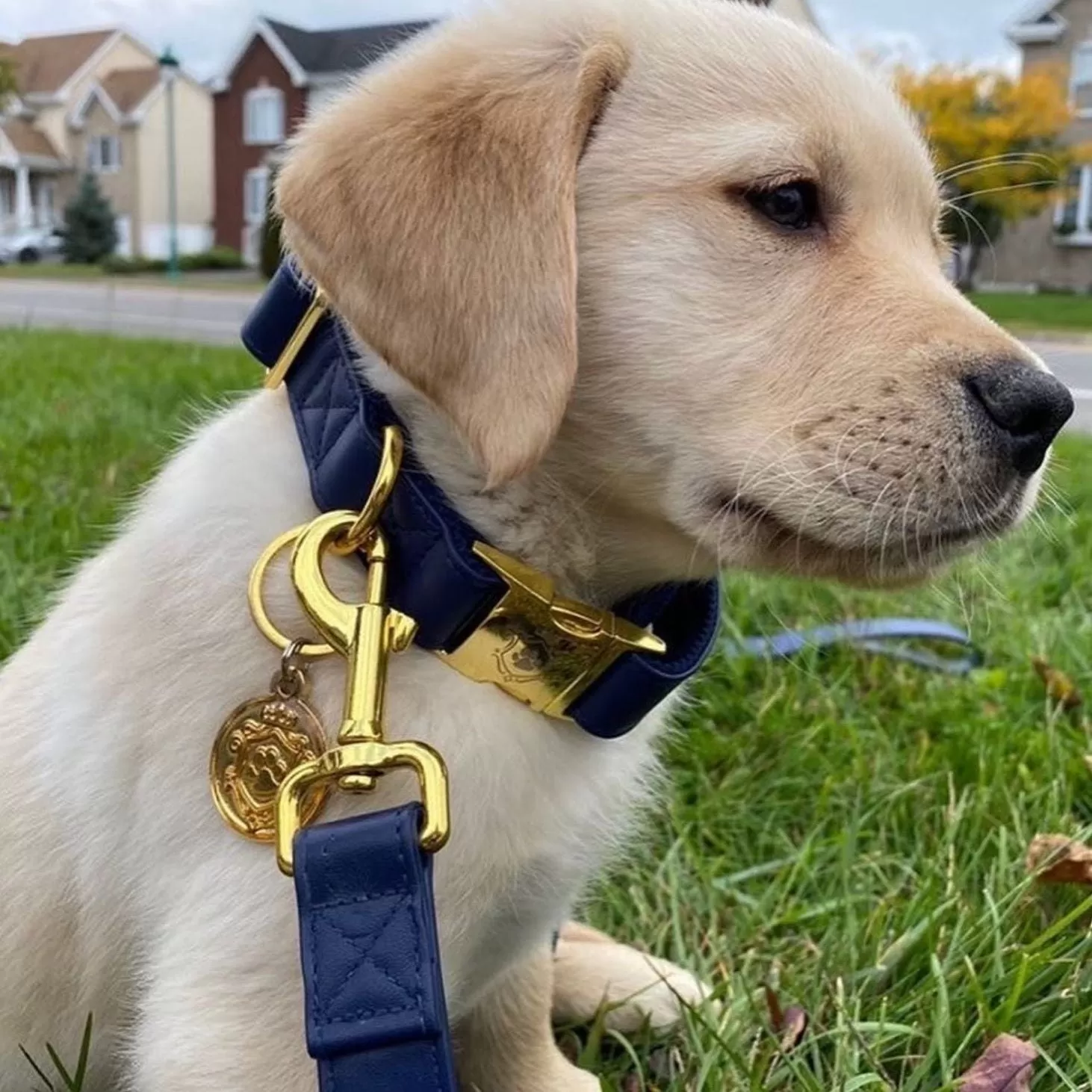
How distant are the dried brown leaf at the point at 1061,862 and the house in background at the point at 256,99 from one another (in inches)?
1427

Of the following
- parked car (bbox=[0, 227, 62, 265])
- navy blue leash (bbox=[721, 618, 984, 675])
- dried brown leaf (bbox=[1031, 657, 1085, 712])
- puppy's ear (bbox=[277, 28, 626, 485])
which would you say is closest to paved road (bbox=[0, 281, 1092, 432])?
navy blue leash (bbox=[721, 618, 984, 675])

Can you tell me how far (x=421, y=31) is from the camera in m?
1.69

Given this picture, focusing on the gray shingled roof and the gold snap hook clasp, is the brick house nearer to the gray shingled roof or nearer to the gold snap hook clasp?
the gray shingled roof

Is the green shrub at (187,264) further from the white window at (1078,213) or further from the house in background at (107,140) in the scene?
the white window at (1078,213)

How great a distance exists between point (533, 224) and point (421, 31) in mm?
461

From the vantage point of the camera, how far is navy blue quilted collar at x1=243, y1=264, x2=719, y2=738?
4.62 feet

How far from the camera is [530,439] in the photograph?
52.3 inches

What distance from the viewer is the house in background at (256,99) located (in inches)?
1467

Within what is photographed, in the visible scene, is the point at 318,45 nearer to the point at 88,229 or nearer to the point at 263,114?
the point at 263,114

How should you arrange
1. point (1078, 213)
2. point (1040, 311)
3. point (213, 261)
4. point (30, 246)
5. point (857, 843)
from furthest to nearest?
1. point (30, 246)
2. point (213, 261)
3. point (1078, 213)
4. point (1040, 311)
5. point (857, 843)

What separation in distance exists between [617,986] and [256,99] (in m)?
39.0

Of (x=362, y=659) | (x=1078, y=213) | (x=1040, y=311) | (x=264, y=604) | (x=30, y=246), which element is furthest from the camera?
(x=30, y=246)

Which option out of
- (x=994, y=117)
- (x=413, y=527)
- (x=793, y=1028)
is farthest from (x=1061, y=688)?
(x=994, y=117)

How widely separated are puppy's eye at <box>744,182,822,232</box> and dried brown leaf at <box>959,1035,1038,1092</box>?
1.04m
